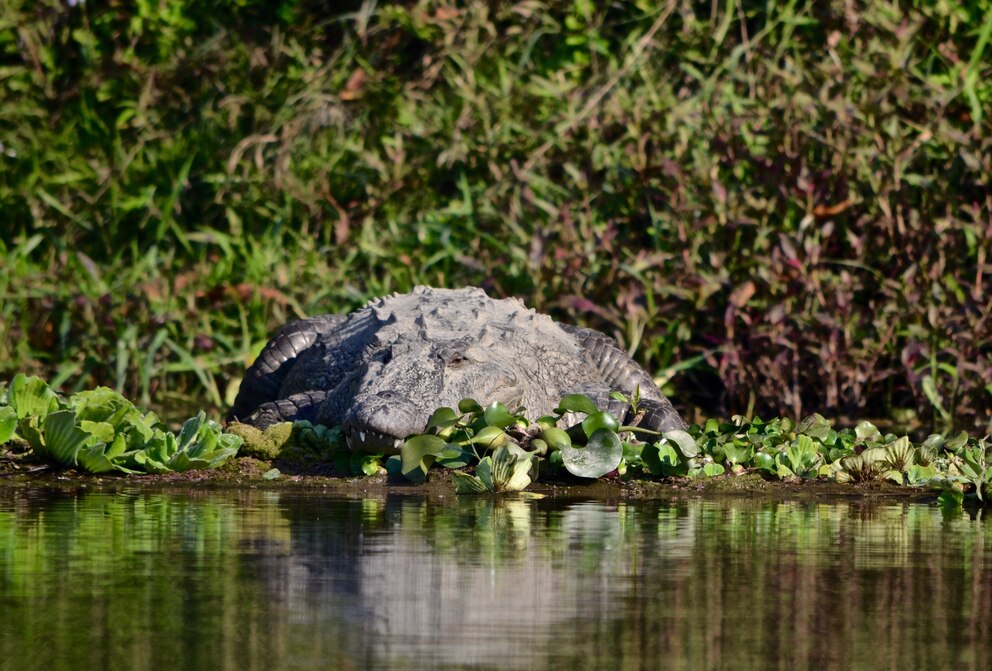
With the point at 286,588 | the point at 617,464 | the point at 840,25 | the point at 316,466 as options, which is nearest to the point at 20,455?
the point at 316,466

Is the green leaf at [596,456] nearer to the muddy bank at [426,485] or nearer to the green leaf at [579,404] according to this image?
the muddy bank at [426,485]

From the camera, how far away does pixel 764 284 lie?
8898 mm

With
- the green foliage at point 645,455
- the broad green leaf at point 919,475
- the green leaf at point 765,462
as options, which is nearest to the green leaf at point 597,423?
the green foliage at point 645,455

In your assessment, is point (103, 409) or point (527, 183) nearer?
point (103, 409)

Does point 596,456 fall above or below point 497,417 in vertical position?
below

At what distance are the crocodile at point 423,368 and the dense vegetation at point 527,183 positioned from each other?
1.08m

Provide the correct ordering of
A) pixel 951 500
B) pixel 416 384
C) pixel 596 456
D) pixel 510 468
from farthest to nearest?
pixel 416 384 < pixel 596 456 < pixel 510 468 < pixel 951 500

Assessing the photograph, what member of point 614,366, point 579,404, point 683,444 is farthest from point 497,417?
point 614,366

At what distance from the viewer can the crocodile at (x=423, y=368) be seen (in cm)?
634

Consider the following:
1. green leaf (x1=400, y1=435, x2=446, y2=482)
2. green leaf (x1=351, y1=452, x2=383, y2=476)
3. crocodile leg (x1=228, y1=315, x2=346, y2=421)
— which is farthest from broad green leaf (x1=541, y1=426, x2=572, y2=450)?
crocodile leg (x1=228, y1=315, x2=346, y2=421)

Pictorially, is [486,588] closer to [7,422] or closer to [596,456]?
[596,456]

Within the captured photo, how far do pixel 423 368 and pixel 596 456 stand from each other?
48.3 inches

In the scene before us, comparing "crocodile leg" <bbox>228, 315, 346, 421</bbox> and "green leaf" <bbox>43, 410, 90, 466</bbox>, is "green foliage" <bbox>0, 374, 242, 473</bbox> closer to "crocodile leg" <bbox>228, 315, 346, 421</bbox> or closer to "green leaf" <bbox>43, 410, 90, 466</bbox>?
"green leaf" <bbox>43, 410, 90, 466</bbox>

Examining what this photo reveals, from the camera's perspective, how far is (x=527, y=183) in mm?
9586
